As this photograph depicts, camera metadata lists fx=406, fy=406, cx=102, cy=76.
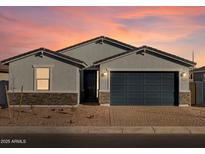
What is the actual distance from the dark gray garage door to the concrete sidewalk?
9.89 meters

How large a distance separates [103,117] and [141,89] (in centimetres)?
703

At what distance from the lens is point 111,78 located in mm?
26812

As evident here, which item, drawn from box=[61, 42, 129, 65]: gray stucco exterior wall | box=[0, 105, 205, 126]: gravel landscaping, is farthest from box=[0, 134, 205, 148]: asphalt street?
box=[61, 42, 129, 65]: gray stucco exterior wall

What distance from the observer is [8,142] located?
541 inches

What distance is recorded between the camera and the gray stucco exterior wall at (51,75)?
25734 mm

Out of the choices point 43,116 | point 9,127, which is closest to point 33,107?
point 43,116

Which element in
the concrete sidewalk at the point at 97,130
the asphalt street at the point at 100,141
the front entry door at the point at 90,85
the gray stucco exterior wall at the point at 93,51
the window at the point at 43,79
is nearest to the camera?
the asphalt street at the point at 100,141

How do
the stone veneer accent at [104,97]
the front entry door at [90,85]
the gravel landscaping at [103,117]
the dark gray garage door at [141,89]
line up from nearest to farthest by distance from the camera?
the gravel landscaping at [103,117] < the stone veneer accent at [104,97] < the dark gray garage door at [141,89] < the front entry door at [90,85]

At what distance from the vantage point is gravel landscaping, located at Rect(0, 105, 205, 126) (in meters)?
18.2

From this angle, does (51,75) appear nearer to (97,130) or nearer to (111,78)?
(111,78)

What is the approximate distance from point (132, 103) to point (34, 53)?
7.16 metres

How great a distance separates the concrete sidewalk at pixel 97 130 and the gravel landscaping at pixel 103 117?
1173 millimetres

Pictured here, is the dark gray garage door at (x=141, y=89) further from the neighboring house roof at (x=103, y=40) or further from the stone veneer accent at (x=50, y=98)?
the neighboring house roof at (x=103, y=40)

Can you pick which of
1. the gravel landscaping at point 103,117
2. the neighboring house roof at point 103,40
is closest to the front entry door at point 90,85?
the neighboring house roof at point 103,40
